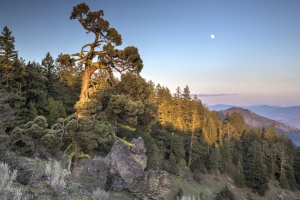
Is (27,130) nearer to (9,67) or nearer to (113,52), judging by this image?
(113,52)

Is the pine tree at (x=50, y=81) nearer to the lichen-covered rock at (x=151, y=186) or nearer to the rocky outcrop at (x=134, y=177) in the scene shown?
the rocky outcrop at (x=134, y=177)

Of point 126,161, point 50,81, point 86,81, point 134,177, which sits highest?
point 50,81

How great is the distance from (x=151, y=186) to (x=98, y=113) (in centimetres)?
895

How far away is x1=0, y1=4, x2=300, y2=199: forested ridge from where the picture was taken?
11.4 m

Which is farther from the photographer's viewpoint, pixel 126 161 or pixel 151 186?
pixel 126 161

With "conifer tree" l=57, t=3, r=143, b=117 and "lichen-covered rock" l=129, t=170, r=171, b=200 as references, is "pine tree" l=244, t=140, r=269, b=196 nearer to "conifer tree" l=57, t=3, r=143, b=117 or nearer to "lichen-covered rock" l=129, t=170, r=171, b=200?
"lichen-covered rock" l=129, t=170, r=171, b=200

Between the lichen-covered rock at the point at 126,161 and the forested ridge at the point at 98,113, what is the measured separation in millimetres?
2510

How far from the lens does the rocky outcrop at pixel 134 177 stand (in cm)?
1752

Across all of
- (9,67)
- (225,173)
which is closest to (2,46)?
(9,67)

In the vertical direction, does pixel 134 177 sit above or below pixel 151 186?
above

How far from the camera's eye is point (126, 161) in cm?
2030

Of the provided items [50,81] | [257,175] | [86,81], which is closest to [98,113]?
[86,81]

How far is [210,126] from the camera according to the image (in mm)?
73562

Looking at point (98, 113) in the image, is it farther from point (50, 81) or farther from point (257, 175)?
point (257, 175)
